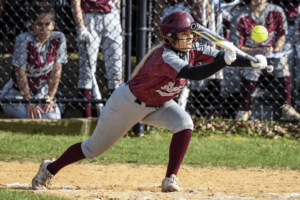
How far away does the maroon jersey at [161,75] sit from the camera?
2668mm

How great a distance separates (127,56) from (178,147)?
2231 millimetres

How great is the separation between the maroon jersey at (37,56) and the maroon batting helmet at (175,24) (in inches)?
101

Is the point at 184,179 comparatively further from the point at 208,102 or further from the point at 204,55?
the point at 208,102

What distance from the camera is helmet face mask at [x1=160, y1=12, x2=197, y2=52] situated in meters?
2.73

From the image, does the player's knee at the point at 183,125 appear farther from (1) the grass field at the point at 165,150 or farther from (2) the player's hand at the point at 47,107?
(2) the player's hand at the point at 47,107

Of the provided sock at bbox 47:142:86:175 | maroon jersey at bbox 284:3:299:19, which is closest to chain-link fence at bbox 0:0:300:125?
maroon jersey at bbox 284:3:299:19

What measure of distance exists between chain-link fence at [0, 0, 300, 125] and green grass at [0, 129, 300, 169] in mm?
507

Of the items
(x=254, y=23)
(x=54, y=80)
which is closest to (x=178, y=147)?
(x=54, y=80)

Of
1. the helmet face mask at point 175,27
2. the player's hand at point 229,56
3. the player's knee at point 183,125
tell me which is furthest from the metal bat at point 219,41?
the player's knee at point 183,125

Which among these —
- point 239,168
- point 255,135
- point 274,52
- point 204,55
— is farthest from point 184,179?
point 274,52

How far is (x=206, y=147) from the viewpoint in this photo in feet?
15.1

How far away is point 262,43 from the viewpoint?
5.22m

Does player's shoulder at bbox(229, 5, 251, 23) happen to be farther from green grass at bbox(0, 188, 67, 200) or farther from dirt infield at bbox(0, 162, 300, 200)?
green grass at bbox(0, 188, 67, 200)

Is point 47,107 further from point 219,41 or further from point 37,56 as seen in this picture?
point 219,41
